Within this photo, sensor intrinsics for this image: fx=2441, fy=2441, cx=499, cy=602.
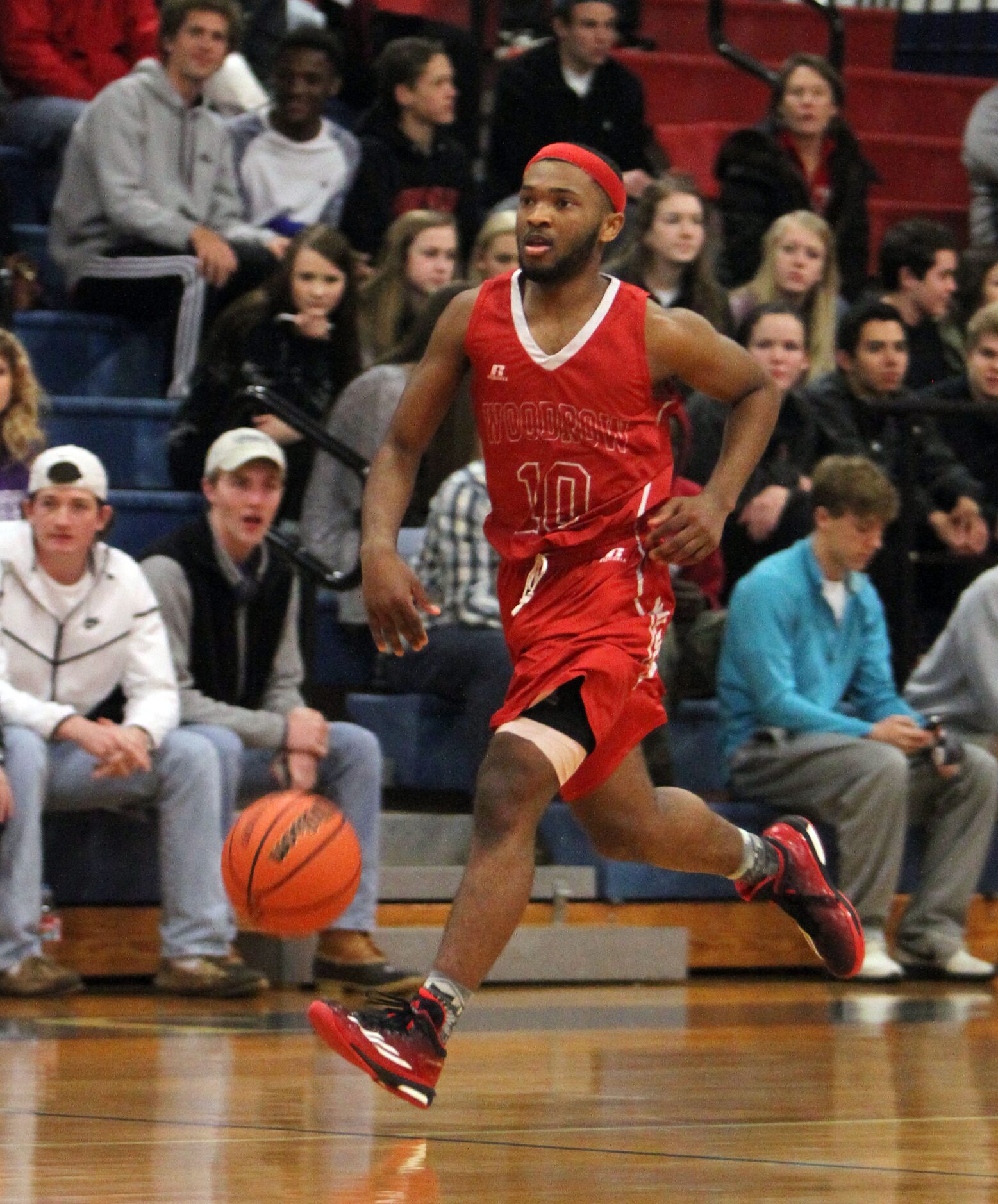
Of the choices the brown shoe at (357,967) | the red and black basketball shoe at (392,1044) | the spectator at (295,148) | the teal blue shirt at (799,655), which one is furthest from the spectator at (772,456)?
the red and black basketball shoe at (392,1044)

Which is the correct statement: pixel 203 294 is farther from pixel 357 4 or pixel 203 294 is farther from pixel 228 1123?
pixel 228 1123

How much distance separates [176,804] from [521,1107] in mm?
2552

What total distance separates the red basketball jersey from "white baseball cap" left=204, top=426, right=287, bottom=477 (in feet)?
8.93

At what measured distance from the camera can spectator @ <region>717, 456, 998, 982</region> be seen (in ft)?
27.0

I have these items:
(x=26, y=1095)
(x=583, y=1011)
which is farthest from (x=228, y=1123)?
(x=583, y=1011)

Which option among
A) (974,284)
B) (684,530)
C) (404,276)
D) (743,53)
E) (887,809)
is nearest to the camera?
(684,530)

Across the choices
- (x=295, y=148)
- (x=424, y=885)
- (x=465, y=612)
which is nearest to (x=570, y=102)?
(x=295, y=148)

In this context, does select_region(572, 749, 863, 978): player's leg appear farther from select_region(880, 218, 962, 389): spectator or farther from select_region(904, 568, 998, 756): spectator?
select_region(880, 218, 962, 389): spectator

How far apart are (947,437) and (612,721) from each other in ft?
17.3

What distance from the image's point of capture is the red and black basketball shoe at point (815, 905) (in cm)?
563

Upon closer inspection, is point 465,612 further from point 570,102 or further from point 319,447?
point 570,102

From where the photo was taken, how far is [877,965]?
8.13m

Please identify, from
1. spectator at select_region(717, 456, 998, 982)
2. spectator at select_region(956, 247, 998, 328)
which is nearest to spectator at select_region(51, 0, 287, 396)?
spectator at select_region(717, 456, 998, 982)

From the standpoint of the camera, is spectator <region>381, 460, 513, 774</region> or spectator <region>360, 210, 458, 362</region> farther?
spectator <region>360, 210, 458, 362</region>
